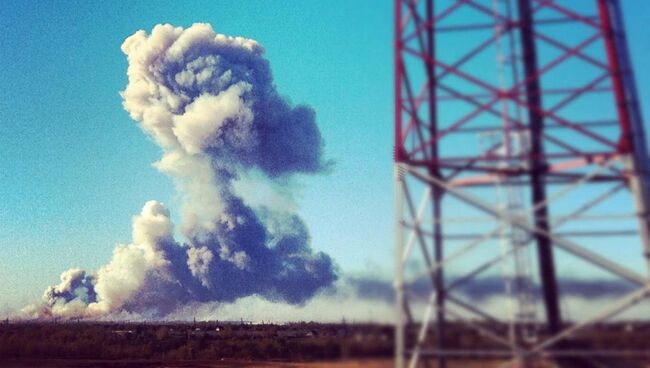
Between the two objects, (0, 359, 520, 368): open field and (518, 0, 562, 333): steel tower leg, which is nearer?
(518, 0, 562, 333): steel tower leg

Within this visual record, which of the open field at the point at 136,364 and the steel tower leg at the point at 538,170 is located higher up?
the steel tower leg at the point at 538,170

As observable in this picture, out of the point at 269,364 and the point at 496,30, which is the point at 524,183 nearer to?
the point at 496,30

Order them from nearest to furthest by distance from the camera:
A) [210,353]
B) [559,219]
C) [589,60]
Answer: [559,219]
[589,60]
[210,353]

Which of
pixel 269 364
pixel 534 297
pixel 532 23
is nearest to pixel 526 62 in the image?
pixel 532 23

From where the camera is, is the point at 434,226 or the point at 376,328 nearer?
the point at 376,328

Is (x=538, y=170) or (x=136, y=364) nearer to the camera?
(x=538, y=170)

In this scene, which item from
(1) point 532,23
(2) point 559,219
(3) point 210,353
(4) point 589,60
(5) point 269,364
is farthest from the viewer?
(3) point 210,353

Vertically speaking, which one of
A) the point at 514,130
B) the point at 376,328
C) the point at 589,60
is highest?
the point at 589,60

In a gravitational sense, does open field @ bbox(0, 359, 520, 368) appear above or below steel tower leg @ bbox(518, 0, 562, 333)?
below

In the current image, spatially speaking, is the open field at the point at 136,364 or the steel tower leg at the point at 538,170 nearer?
the steel tower leg at the point at 538,170

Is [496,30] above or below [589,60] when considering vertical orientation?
above

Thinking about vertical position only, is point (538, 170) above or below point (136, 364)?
above
